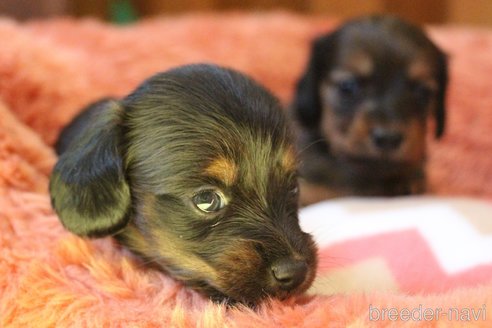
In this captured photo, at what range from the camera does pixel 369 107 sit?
242 centimetres

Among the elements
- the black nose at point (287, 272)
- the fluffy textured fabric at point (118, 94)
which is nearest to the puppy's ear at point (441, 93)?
the fluffy textured fabric at point (118, 94)

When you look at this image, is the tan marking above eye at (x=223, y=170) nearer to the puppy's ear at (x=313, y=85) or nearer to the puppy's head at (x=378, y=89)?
the puppy's head at (x=378, y=89)


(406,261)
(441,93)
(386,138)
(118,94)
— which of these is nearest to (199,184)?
(406,261)

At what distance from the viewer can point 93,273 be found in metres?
1.47

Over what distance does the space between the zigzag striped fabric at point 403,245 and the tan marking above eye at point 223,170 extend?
0.35 m

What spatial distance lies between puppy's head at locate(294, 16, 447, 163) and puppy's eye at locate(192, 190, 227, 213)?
1157 mm

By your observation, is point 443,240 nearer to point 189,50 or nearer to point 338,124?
point 338,124

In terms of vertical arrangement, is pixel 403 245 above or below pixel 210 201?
below

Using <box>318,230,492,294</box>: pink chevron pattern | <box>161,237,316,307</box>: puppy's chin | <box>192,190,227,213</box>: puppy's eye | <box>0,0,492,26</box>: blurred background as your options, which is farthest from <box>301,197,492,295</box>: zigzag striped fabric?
<box>0,0,492,26</box>: blurred background

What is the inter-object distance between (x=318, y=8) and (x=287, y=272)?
128 inches

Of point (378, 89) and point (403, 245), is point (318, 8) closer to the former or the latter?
point (378, 89)

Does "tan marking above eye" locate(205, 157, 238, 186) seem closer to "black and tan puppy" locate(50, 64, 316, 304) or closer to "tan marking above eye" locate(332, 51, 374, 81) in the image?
"black and tan puppy" locate(50, 64, 316, 304)

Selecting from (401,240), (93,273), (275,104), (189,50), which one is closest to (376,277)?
(401,240)

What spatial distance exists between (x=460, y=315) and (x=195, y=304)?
0.55m
